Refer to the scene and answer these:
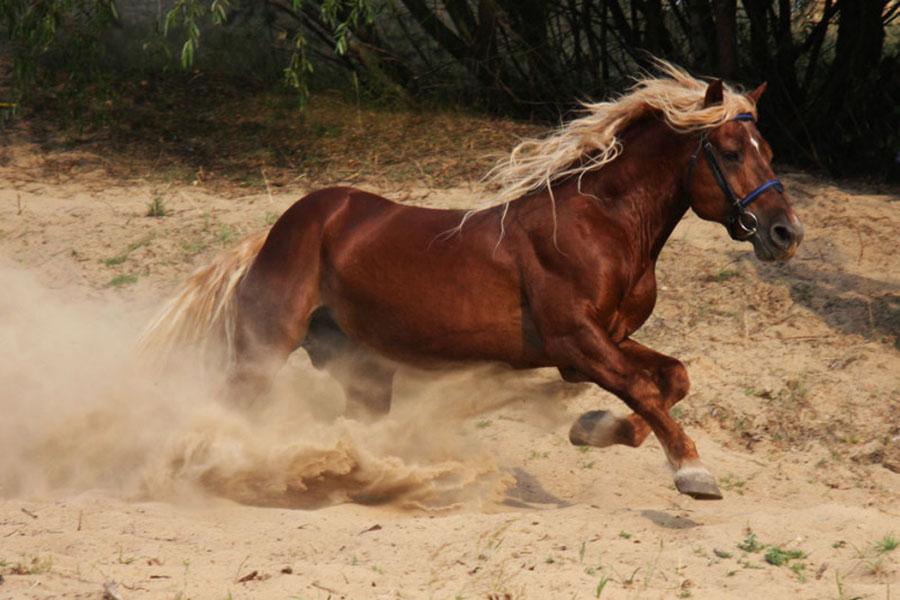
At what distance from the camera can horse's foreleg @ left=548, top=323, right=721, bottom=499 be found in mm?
5219

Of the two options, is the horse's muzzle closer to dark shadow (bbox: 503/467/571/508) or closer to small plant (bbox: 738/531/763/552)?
small plant (bbox: 738/531/763/552)

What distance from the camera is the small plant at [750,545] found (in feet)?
15.3

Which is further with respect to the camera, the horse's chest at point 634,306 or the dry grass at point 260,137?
the dry grass at point 260,137

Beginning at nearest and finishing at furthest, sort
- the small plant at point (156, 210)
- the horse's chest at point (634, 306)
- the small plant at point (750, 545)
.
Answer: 1. the small plant at point (750, 545)
2. the horse's chest at point (634, 306)
3. the small plant at point (156, 210)

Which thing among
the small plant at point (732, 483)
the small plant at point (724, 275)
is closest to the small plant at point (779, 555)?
the small plant at point (732, 483)

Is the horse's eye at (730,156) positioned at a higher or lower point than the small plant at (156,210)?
higher

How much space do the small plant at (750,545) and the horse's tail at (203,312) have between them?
2.72 m

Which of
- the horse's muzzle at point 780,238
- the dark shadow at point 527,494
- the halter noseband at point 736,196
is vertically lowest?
the dark shadow at point 527,494

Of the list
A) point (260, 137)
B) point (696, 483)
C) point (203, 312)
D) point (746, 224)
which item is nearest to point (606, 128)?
point (746, 224)

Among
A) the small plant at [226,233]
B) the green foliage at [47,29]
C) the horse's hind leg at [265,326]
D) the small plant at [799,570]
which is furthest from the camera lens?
the small plant at [226,233]

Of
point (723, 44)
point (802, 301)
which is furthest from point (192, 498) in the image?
point (723, 44)

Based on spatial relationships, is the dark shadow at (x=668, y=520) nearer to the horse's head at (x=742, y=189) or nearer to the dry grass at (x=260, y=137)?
the horse's head at (x=742, y=189)

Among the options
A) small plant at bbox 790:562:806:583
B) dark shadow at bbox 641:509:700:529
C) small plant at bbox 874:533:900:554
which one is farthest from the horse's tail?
small plant at bbox 874:533:900:554

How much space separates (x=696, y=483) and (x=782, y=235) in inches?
43.4
